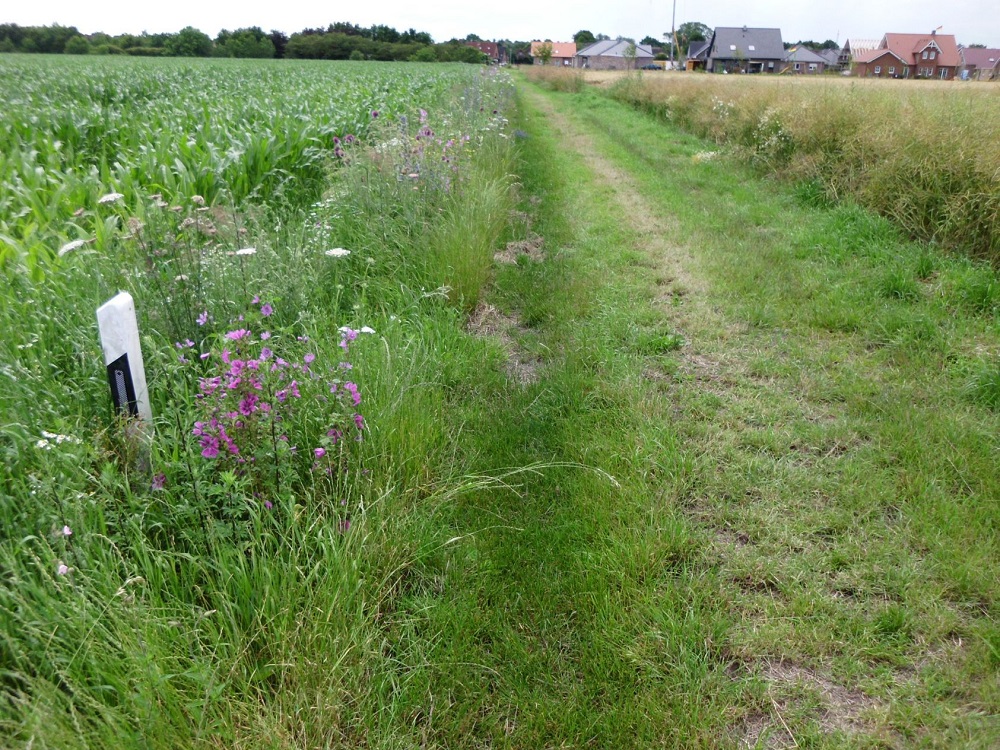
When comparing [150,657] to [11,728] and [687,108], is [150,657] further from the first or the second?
[687,108]

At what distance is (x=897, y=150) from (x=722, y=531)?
6.28 m

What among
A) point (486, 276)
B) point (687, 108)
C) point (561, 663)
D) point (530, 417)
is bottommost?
point (561, 663)

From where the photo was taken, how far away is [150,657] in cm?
166

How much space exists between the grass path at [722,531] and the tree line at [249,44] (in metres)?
62.4

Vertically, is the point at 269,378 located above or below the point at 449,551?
above

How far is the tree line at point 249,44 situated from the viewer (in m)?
53.4

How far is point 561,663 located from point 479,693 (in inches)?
12.6

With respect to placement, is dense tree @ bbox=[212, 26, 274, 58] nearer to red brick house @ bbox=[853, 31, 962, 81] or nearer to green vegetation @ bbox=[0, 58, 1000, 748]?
red brick house @ bbox=[853, 31, 962, 81]

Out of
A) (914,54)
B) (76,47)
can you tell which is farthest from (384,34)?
(914,54)

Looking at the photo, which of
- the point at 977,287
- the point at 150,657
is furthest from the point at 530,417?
the point at 977,287

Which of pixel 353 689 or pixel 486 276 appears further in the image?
pixel 486 276

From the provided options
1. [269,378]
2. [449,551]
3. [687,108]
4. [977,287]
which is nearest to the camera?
[269,378]

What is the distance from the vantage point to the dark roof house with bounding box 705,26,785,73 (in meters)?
69.0

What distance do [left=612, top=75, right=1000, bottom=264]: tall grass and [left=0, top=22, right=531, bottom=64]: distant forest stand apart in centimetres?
5832
